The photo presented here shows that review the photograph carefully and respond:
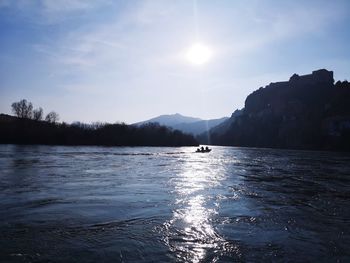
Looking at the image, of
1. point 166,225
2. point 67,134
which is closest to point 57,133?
point 67,134

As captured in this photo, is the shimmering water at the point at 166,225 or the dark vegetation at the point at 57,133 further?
the dark vegetation at the point at 57,133

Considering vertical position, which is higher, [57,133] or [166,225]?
[57,133]

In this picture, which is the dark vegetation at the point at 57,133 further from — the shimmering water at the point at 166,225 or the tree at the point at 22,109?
the shimmering water at the point at 166,225

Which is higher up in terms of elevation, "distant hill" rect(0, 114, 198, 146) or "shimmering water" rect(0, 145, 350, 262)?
"distant hill" rect(0, 114, 198, 146)

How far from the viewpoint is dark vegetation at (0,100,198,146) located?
14238 cm

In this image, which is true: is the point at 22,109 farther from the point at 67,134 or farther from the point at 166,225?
the point at 166,225

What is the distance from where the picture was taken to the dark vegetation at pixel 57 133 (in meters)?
142

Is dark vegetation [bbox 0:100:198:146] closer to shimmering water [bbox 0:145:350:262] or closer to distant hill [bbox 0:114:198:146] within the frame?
distant hill [bbox 0:114:198:146]

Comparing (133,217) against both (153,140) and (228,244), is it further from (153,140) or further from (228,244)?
(153,140)

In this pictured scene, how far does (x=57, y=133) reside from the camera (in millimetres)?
152875

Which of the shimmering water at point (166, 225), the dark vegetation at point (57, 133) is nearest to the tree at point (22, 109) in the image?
the dark vegetation at point (57, 133)

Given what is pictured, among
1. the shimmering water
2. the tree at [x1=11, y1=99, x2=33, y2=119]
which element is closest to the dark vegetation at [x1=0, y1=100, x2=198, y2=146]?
the tree at [x1=11, y1=99, x2=33, y2=119]

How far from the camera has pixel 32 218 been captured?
15281mm

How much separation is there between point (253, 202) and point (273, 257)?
10867 millimetres
